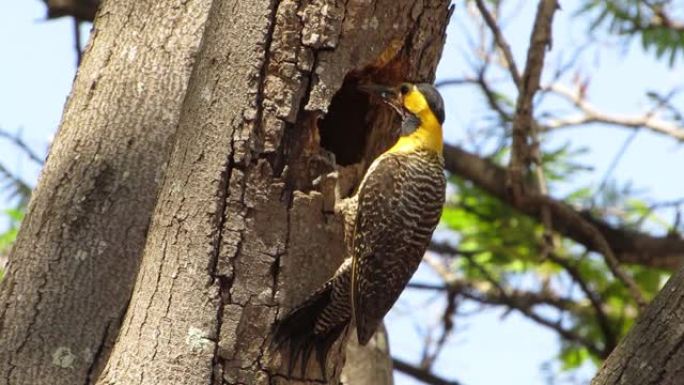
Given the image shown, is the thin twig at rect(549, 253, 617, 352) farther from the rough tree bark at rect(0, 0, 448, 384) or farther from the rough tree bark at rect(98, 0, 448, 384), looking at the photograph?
the rough tree bark at rect(98, 0, 448, 384)

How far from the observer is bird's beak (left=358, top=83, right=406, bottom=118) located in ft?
16.4

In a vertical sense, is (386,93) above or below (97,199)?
above

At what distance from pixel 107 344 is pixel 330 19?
1505mm

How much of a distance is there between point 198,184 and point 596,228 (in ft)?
12.4

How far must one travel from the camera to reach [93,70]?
5.14 metres

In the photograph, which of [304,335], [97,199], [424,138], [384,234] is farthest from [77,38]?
[304,335]

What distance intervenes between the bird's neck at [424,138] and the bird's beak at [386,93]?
0.28 meters

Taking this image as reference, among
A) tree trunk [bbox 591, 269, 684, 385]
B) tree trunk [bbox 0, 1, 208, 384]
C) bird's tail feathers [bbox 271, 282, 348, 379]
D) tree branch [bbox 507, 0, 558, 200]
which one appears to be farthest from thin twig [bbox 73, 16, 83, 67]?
tree trunk [bbox 591, 269, 684, 385]

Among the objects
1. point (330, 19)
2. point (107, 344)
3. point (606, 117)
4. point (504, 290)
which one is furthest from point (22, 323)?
point (606, 117)

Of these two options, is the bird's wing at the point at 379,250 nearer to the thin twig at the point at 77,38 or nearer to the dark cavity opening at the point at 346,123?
the dark cavity opening at the point at 346,123

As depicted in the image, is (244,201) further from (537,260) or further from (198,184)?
(537,260)

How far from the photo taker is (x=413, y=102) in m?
5.30

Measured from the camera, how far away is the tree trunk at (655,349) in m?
3.27

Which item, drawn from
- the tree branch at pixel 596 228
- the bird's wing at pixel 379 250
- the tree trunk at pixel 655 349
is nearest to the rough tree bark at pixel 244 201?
the bird's wing at pixel 379 250
